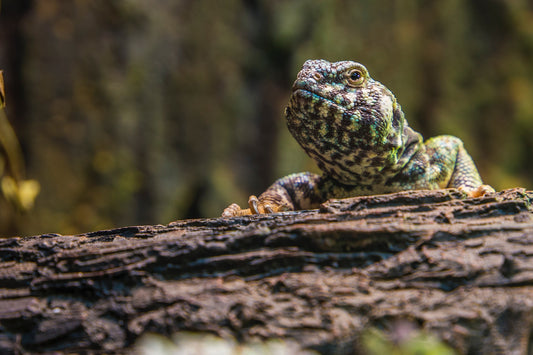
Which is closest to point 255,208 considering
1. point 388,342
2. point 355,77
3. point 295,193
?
point 295,193

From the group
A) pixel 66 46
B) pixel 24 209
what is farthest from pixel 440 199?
pixel 66 46

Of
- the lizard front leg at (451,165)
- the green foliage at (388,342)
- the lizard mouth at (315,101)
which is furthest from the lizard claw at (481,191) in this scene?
the green foliage at (388,342)

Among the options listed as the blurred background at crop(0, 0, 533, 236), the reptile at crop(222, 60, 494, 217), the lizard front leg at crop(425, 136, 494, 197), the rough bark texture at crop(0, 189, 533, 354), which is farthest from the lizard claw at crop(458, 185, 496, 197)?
the blurred background at crop(0, 0, 533, 236)

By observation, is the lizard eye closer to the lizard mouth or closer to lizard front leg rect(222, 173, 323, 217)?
the lizard mouth

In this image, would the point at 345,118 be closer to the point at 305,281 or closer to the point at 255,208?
the point at 255,208

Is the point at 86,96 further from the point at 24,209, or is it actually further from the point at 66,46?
the point at 24,209

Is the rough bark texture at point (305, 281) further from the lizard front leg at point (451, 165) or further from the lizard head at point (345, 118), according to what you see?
the lizard front leg at point (451, 165)

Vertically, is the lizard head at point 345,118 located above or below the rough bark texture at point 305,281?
above
